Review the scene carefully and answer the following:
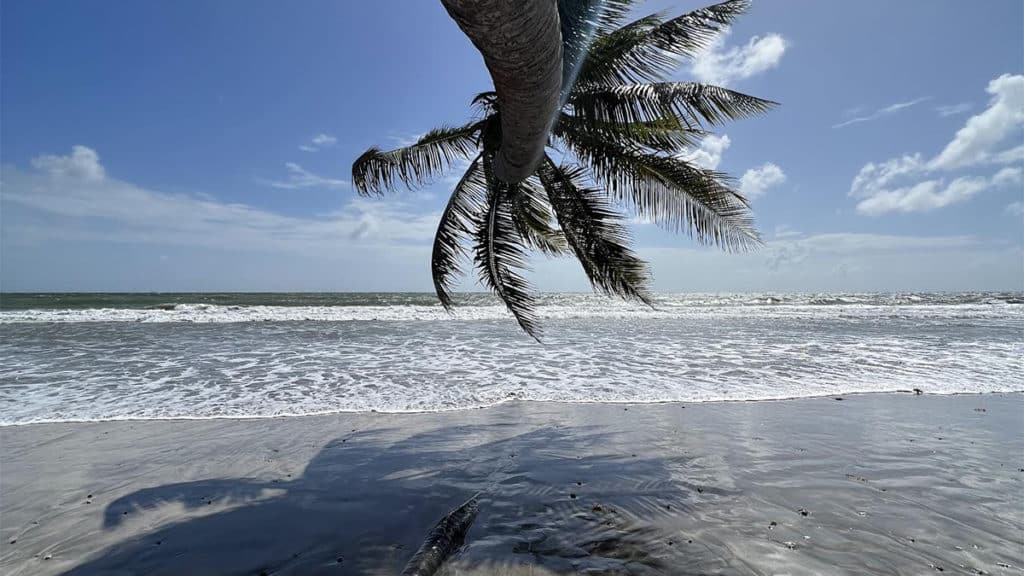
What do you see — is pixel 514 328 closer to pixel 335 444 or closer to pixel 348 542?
pixel 335 444

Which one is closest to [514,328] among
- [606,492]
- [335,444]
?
[335,444]

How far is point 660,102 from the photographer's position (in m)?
5.38

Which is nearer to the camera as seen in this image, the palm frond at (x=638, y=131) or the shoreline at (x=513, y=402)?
the palm frond at (x=638, y=131)

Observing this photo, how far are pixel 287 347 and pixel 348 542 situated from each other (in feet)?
38.8

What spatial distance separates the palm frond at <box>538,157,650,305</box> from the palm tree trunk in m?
2.98

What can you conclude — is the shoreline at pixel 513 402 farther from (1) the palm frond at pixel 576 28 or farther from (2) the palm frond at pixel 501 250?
(1) the palm frond at pixel 576 28

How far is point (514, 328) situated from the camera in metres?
19.1

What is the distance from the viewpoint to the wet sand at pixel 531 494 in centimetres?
330

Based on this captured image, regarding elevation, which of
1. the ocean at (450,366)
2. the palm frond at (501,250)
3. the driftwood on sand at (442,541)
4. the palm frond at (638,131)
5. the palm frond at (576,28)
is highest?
the palm frond at (576,28)

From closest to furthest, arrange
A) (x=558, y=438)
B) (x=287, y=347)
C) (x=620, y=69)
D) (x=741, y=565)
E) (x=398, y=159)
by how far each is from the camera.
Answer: (x=741, y=565) → (x=620, y=69) → (x=558, y=438) → (x=398, y=159) → (x=287, y=347)

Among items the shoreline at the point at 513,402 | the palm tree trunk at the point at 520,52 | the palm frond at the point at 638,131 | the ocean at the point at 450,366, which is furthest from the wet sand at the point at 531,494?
the palm frond at the point at 638,131

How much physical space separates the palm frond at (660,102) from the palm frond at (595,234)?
105 centimetres

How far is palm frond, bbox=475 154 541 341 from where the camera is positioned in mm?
6605

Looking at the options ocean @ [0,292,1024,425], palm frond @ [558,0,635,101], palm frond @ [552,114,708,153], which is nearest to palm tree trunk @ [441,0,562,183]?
palm frond @ [558,0,635,101]
